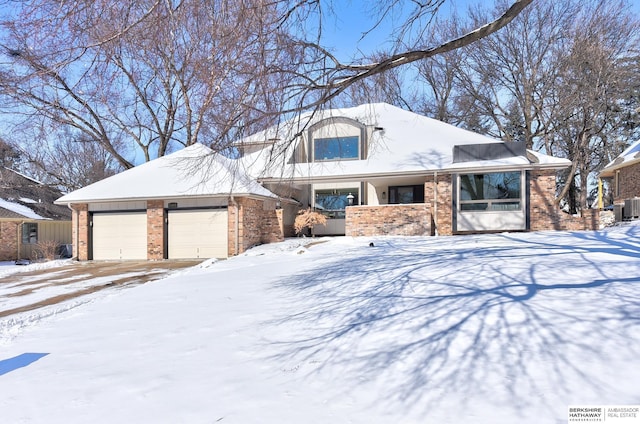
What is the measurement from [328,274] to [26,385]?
179 inches

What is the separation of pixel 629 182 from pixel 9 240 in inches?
1285

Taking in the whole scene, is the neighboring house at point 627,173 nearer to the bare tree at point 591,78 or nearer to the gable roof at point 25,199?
the bare tree at point 591,78

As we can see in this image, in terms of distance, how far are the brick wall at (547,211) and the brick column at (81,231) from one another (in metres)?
17.6

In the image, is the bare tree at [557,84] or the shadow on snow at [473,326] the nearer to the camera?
the shadow on snow at [473,326]

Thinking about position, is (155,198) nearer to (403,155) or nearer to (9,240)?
(403,155)

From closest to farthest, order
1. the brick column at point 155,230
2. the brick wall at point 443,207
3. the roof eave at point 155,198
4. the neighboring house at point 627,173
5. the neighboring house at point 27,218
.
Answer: the roof eave at point 155,198 < the brick column at point 155,230 < the brick wall at point 443,207 < the neighboring house at point 627,173 < the neighboring house at point 27,218

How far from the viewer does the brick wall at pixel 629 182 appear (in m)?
17.4

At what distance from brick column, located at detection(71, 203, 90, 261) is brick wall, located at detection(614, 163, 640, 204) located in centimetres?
2535

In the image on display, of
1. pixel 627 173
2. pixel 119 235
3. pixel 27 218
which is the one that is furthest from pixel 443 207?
pixel 27 218

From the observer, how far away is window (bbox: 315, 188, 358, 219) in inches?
664

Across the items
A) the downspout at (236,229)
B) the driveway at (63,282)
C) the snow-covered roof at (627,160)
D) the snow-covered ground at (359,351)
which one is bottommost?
the driveway at (63,282)

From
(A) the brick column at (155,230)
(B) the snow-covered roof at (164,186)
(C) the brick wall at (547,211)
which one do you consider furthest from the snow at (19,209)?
(C) the brick wall at (547,211)

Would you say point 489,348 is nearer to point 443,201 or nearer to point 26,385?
point 26,385

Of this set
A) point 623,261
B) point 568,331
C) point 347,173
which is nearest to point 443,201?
point 347,173
